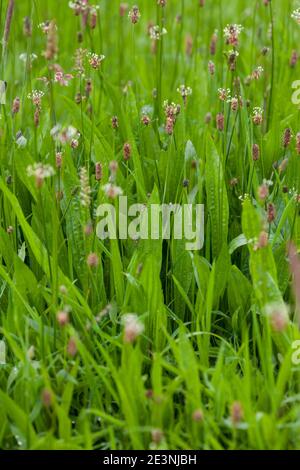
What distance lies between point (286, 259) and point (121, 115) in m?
0.93

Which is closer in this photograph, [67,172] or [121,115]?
[67,172]

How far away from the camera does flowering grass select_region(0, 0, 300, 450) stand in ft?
6.12

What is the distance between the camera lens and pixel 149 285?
2152 millimetres

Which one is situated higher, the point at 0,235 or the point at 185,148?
the point at 185,148

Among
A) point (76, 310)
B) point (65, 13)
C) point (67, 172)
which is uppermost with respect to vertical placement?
point (65, 13)

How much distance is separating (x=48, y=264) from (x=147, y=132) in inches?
31.2

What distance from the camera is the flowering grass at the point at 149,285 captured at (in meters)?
1.87

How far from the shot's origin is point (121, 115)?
2.91 metres

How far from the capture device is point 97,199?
2488 mm
